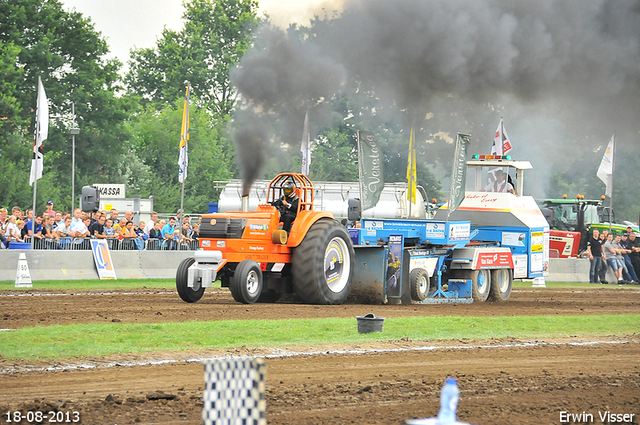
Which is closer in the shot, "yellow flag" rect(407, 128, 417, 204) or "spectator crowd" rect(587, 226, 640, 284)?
"yellow flag" rect(407, 128, 417, 204)

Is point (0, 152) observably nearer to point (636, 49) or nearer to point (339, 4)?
point (339, 4)

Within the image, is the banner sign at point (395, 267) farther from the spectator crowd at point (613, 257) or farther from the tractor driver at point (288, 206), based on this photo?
the spectator crowd at point (613, 257)

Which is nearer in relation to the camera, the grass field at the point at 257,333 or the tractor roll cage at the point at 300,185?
the grass field at the point at 257,333

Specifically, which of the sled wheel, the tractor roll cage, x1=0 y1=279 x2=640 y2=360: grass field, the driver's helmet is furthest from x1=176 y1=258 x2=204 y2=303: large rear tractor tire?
the sled wheel

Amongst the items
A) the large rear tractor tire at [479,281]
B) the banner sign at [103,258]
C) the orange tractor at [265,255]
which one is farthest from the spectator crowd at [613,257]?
the banner sign at [103,258]

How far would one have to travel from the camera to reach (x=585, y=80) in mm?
16000

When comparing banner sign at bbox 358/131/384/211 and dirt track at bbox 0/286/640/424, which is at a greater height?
banner sign at bbox 358/131/384/211

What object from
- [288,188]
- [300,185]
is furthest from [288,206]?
[300,185]

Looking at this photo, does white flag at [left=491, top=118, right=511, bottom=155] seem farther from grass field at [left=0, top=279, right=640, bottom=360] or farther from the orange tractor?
the orange tractor

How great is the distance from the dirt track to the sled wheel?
173 inches

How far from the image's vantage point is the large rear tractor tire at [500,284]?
55.7 feet

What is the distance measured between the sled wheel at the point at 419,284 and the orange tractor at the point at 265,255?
1.82 metres

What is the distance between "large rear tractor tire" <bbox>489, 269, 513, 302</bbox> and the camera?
17.0 metres

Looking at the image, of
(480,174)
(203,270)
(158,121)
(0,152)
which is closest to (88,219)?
(203,270)
